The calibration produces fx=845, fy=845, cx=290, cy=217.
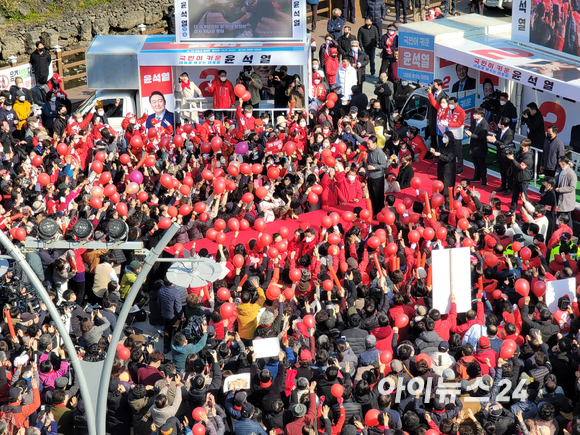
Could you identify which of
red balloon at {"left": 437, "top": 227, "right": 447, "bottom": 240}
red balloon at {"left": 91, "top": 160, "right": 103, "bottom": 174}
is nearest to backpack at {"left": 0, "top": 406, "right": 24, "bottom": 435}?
red balloon at {"left": 91, "top": 160, "right": 103, "bottom": 174}

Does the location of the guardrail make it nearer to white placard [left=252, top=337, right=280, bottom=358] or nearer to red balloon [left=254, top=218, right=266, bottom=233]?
red balloon [left=254, top=218, right=266, bottom=233]

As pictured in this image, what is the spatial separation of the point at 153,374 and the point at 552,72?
9.60 m

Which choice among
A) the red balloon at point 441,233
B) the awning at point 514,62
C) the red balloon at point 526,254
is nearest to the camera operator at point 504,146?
the awning at point 514,62

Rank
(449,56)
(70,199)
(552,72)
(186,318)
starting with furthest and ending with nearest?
(449,56)
(552,72)
(70,199)
(186,318)

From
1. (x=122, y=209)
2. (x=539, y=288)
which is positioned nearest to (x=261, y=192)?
(x=122, y=209)

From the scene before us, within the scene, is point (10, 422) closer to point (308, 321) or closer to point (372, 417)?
point (308, 321)

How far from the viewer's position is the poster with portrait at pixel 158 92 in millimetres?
18844

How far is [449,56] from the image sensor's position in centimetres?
1766

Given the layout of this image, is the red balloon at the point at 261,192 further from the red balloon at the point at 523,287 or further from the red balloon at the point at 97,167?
the red balloon at the point at 523,287

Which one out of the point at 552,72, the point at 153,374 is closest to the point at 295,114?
the point at 552,72

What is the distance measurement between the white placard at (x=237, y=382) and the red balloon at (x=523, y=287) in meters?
3.97

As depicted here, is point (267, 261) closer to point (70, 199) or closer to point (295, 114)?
point (70, 199)

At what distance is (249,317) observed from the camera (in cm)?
1166

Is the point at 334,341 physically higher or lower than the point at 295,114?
lower
